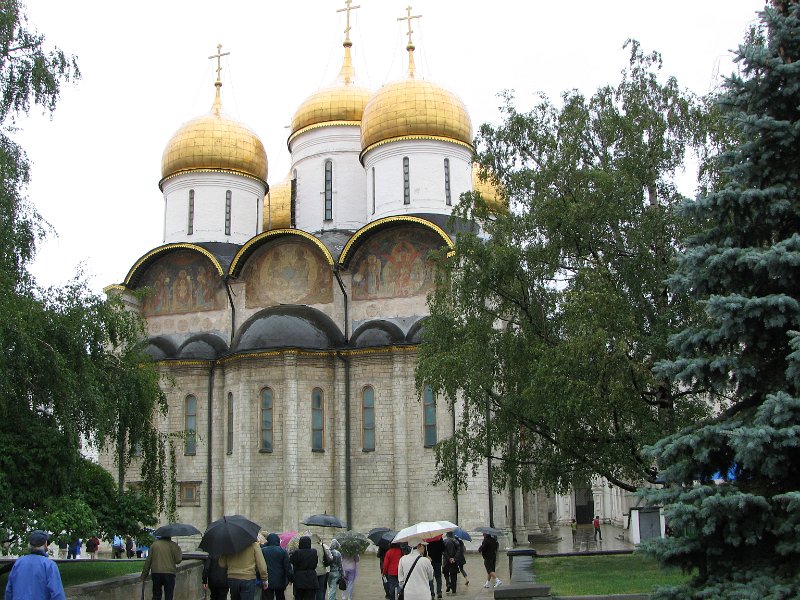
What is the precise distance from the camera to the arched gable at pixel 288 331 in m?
22.6

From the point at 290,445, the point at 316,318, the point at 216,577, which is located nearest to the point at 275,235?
the point at 316,318

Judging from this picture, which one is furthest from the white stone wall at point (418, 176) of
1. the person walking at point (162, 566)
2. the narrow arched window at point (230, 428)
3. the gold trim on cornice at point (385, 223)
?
the person walking at point (162, 566)

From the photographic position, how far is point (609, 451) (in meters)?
13.0

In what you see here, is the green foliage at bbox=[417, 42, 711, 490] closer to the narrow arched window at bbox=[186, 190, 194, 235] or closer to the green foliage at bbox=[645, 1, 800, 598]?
the green foliage at bbox=[645, 1, 800, 598]

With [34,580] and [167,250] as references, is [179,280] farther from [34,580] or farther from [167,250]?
[34,580]

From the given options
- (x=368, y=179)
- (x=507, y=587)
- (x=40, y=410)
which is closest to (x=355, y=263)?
(x=368, y=179)

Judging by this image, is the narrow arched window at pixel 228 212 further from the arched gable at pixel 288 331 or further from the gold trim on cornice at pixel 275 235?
the arched gable at pixel 288 331

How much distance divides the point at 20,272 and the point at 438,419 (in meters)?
12.2

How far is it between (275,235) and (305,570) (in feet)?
51.5

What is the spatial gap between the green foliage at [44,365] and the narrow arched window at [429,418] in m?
10.6

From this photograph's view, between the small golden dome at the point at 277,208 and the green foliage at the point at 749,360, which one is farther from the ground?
the small golden dome at the point at 277,208

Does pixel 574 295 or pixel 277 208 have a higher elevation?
pixel 277 208

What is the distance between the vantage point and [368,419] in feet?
74.6

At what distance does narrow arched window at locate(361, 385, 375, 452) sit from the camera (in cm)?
2262
